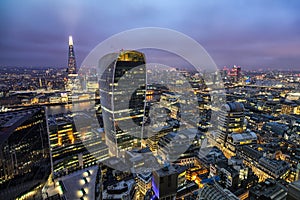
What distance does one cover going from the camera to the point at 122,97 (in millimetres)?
6957

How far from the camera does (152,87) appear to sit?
2275 cm

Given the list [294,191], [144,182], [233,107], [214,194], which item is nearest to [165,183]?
[214,194]

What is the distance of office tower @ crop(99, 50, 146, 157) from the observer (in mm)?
6688

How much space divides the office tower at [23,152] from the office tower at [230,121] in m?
8.14

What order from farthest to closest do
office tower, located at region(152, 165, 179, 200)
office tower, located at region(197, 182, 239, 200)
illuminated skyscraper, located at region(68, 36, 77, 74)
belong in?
1. illuminated skyscraper, located at region(68, 36, 77, 74)
2. office tower, located at region(197, 182, 239, 200)
3. office tower, located at region(152, 165, 179, 200)

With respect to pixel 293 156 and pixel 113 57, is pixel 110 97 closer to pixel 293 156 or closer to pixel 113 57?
pixel 113 57

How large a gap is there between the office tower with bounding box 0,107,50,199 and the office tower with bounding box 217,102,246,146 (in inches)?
321

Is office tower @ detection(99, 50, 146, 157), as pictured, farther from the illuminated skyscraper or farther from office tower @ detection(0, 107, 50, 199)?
the illuminated skyscraper

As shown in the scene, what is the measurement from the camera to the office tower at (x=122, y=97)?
21.9ft

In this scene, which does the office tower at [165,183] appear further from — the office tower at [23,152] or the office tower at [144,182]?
the office tower at [23,152]

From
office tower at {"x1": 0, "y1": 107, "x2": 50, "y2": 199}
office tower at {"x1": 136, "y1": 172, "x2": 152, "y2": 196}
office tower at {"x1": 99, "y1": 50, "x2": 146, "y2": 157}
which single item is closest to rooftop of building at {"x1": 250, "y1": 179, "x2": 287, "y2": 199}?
office tower at {"x1": 136, "y1": 172, "x2": 152, "y2": 196}

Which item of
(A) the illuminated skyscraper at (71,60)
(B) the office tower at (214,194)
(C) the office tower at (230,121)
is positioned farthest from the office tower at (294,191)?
(A) the illuminated skyscraper at (71,60)

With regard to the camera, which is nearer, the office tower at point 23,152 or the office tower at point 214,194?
the office tower at point 23,152

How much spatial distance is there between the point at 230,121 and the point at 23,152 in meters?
8.96
